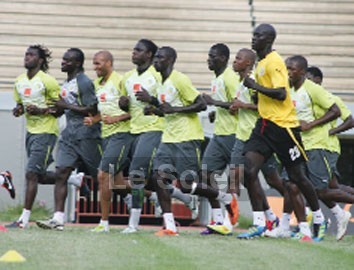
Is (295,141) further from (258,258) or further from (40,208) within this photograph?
(40,208)

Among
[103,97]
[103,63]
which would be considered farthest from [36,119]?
[103,63]

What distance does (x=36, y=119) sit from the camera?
12789mm

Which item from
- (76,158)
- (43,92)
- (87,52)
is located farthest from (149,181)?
(87,52)

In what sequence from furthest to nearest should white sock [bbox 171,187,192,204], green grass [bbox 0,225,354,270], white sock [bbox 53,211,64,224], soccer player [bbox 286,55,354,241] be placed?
white sock [bbox 171,187,192,204] < white sock [bbox 53,211,64,224] < soccer player [bbox 286,55,354,241] < green grass [bbox 0,225,354,270]

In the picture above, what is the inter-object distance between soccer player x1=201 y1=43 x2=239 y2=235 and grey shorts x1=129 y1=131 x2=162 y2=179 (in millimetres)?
754

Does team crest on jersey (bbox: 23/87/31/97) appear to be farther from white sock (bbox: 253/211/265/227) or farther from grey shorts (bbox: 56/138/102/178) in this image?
white sock (bbox: 253/211/265/227)

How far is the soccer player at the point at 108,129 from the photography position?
12.4 meters

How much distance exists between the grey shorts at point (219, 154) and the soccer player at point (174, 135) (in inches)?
22.3

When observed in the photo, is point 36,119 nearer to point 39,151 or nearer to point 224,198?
point 39,151

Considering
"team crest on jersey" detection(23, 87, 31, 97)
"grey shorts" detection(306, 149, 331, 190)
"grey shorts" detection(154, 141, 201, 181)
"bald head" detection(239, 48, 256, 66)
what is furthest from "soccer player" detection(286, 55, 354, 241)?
"team crest on jersey" detection(23, 87, 31, 97)

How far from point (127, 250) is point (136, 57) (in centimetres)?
351

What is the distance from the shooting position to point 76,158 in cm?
1268

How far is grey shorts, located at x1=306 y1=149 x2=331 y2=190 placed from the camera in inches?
488

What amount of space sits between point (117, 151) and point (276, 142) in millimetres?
2288
